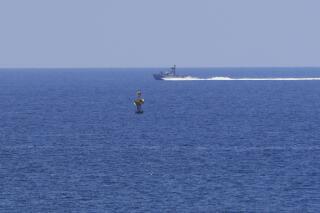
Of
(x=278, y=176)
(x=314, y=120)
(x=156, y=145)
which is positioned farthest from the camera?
(x=314, y=120)

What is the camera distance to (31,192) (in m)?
80.9

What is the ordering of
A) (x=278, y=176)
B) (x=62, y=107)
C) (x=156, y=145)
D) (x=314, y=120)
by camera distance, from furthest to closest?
(x=62, y=107)
(x=314, y=120)
(x=156, y=145)
(x=278, y=176)

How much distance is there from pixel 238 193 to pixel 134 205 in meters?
9.40

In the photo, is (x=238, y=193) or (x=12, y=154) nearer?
(x=238, y=193)

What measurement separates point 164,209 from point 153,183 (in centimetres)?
1060

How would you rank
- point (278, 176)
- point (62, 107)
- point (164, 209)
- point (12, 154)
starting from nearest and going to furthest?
point (164, 209)
point (278, 176)
point (12, 154)
point (62, 107)

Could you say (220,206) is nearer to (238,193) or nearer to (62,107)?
(238,193)

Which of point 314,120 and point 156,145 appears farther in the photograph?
point 314,120

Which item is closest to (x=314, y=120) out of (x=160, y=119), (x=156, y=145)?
(x=160, y=119)

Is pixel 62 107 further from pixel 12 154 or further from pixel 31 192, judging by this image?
pixel 31 192

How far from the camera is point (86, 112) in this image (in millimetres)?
179125

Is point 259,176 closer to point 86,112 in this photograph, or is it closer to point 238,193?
point 238,193

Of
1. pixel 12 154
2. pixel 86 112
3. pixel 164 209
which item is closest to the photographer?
pixel 164 209

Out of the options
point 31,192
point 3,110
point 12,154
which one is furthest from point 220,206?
point 3,110
